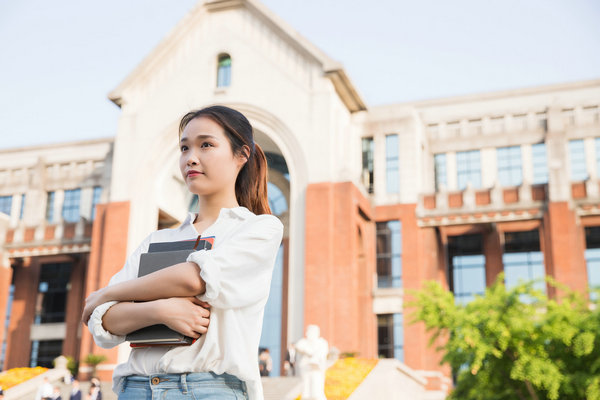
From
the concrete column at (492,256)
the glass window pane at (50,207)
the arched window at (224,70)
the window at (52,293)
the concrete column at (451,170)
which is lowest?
the window at (52,293)

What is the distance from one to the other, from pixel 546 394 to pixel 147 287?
52.3 feet

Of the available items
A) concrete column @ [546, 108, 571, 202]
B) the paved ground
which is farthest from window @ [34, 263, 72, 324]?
concrete column @ [546, 108, 571, 202]

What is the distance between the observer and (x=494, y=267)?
2891cm

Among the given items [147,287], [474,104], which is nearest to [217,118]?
[147,287]

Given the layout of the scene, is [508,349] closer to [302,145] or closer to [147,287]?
[302,145]

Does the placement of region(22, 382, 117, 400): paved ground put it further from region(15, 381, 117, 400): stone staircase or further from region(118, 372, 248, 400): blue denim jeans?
region(118, 372, 248, 400): blue denim jeans

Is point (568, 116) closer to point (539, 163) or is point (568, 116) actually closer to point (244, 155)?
point (539, 163)

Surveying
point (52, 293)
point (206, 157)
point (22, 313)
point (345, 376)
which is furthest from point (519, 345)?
point (22, 313)

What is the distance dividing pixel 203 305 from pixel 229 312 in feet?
0.30

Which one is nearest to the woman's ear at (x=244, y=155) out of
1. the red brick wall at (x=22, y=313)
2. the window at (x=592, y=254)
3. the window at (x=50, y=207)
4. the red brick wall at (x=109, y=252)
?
the red brick wall at (x=109, y=252)

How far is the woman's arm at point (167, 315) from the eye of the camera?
2.14 m

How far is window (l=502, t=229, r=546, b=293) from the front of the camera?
28547 millimetres

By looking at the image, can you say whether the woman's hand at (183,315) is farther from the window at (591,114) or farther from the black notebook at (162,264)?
Result: the window at (591,114)

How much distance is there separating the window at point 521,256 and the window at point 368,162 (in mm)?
6393
